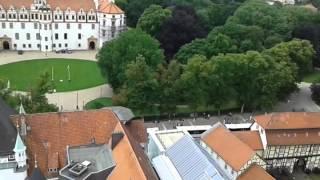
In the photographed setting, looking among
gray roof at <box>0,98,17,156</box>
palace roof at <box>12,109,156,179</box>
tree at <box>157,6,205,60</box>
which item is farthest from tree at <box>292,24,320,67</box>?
gray roof at <box>0,98,17,156</box>

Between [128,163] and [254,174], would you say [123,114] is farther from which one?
[254,174]

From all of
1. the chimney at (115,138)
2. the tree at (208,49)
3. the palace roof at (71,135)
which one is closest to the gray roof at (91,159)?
the palace roof at (71,135)

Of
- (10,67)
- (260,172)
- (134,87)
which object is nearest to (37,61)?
(10,67)

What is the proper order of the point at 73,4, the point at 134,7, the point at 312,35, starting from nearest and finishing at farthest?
the point at 312,35, the point at 73,4, the point at 134,7

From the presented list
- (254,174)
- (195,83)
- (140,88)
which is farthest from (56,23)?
(254,174)

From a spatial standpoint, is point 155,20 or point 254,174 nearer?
point 254,174

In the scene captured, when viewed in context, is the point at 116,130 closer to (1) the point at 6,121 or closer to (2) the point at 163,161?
(2) the point at 163,161

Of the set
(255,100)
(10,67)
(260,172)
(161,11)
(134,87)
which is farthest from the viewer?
(161,11)
